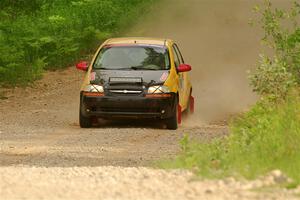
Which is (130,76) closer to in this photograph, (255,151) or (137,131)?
(137,131)

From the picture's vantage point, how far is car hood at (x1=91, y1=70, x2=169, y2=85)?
17328 mm

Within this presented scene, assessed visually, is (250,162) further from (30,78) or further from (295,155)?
(30,78)

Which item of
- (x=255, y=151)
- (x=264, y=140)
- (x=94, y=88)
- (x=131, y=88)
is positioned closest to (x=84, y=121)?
(x=94, y=88)

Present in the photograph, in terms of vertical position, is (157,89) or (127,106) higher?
(157,89)

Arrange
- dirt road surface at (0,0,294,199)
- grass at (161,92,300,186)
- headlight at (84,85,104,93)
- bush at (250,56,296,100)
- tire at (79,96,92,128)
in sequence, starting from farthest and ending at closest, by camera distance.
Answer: tire at (79,96,92,128) → headlight at (84,85,104,93) → bush at (250,56,296,100) → grass at (161,92,300,186) → dirt road surface at (0,0,294,199)

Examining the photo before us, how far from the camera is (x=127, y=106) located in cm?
1720

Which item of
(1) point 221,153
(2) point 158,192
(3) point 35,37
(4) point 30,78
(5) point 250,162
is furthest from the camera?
(3) point 35,37

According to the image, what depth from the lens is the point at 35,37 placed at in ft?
90.3

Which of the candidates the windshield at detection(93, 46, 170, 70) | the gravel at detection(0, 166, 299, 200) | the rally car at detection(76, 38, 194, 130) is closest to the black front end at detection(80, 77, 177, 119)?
the rally car at detection(76, 38, 194, 130)

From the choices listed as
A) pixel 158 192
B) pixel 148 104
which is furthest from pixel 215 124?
pixel 158 192

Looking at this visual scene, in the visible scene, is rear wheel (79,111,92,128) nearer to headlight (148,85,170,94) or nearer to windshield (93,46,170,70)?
windshield (93,46,170,70)

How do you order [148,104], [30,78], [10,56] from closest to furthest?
[148,104] → [10,56] → [30,78]

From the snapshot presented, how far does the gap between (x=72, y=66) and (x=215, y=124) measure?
9884 millimetres

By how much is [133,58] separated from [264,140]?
24.1ft
